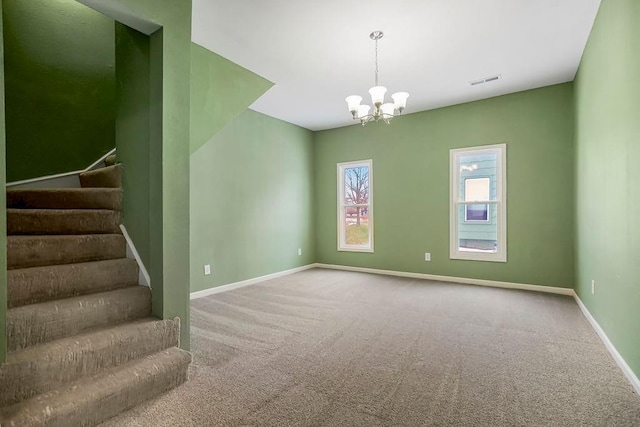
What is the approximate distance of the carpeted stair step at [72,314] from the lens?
1594 mm

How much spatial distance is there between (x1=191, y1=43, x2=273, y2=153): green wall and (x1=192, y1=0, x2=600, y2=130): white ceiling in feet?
0.33

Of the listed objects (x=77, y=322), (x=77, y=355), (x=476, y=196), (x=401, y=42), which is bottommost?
(x=77, y=355)

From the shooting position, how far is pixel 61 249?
208cm

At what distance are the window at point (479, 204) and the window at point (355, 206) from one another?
145cm

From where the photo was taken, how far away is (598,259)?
2734 mm

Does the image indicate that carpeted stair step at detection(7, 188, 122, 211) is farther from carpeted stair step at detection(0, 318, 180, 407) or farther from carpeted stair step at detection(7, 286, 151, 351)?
carpeted stair step at detection(0, 318, 180, 407)

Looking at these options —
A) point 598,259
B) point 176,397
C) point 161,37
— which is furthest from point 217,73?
point 598,259

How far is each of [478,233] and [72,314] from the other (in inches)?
192

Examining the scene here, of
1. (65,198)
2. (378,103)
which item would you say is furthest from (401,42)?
(65,198)

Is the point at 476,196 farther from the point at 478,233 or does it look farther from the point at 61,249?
the point at 61,249

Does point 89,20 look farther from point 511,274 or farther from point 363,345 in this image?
point 511,274

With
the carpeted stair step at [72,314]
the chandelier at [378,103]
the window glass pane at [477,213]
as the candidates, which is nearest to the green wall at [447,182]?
the window glass pane at [477,213]

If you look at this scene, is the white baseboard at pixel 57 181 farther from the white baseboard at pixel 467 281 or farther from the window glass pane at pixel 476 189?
the window glass pane at pixel 476 189

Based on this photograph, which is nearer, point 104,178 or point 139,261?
point 139,261
